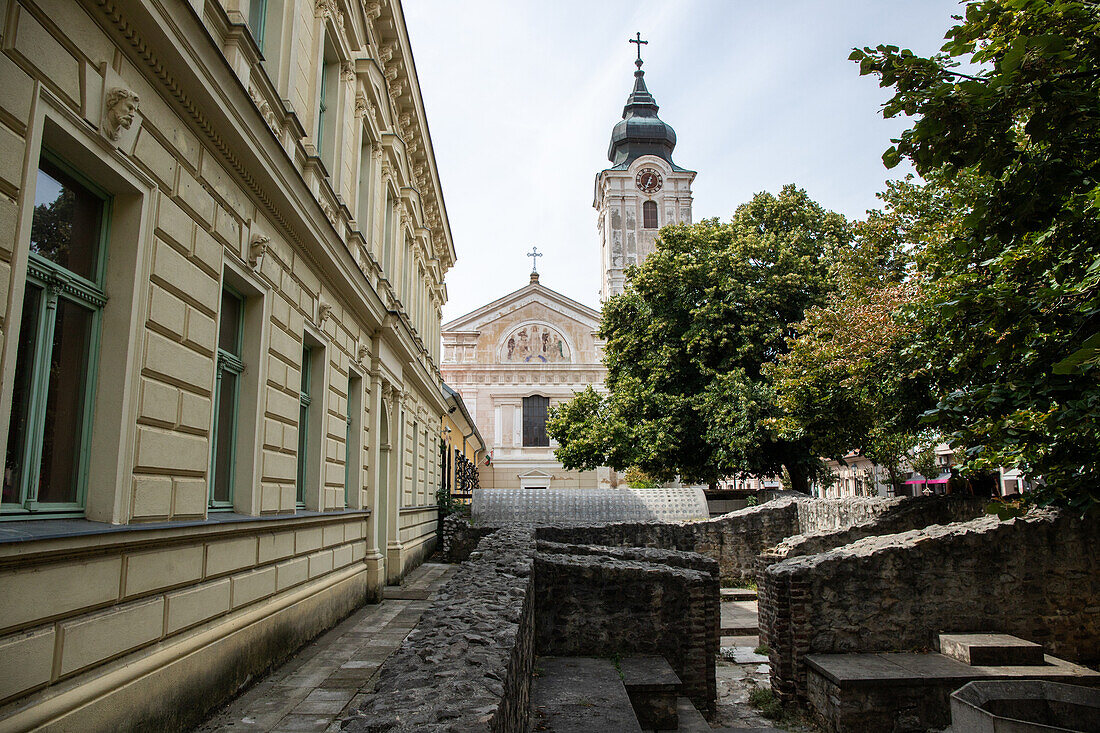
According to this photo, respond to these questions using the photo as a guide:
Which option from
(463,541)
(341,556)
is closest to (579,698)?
(341,556)

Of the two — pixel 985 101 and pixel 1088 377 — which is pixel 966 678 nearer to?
Result: pixel 1088 377

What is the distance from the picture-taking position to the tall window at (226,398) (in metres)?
6.29

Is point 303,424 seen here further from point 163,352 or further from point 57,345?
point 57,345

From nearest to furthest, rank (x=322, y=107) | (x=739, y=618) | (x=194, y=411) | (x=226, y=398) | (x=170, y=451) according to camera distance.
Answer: (x=170, y=451) → (x=194, y=411) → (x=226, y=398) → (x=322, y=107) → (x=739, y=618)

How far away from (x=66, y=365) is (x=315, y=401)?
15.8ft

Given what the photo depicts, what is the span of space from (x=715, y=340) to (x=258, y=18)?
1902cm

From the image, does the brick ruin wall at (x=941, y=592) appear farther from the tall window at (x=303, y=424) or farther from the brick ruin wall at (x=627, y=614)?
the tall window at (x=303, y=424)

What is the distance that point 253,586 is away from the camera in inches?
250

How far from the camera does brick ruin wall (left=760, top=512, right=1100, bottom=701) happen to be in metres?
8.53

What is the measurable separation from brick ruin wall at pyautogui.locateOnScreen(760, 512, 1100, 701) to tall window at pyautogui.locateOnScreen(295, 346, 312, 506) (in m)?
5.79

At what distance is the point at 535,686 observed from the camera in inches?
236

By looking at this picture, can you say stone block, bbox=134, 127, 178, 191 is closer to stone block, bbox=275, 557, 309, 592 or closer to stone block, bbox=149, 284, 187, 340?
stone block, bbox=149, 284, 187, 340

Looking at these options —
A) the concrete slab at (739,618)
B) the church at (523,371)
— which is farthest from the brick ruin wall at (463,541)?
the church at (523,371)

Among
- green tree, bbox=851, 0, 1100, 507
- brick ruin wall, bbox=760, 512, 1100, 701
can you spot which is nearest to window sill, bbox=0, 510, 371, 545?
green tree, bbox=851, 0, 1100, 507
